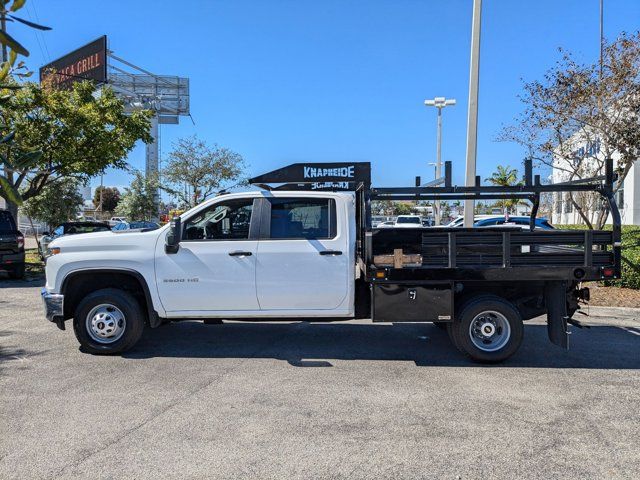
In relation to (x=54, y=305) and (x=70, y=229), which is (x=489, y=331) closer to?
(x=54, y=305)

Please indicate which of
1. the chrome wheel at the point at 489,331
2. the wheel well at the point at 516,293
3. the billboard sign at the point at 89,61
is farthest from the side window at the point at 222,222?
the billboard sign at the point at 89,61

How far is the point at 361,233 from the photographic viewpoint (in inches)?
257

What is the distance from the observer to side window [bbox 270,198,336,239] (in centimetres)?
610

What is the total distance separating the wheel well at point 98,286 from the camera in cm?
613

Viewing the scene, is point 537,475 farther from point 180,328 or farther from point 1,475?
point 180,328

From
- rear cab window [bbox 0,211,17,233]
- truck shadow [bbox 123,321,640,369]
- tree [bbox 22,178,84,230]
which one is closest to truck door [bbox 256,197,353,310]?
truck shadow [bbox 123,321,640,369]

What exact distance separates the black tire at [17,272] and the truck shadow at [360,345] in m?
7.95

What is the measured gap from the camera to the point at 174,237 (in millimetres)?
5988

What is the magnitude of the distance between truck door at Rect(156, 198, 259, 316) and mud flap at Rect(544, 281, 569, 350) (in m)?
3.38

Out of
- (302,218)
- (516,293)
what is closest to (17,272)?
(302,218)

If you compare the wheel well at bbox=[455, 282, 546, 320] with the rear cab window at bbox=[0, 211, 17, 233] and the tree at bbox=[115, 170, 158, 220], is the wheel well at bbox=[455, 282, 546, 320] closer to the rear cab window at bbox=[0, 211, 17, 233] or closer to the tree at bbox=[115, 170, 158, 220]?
the rear cab window at bbox=[0, 211, 17, 233]

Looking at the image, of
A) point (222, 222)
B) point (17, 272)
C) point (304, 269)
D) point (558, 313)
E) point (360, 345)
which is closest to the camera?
point (558, 313)

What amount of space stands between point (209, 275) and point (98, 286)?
150 cm

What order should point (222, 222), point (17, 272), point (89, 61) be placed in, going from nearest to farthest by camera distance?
point (222, 222) < point (17, 272) < point (89, 61)
